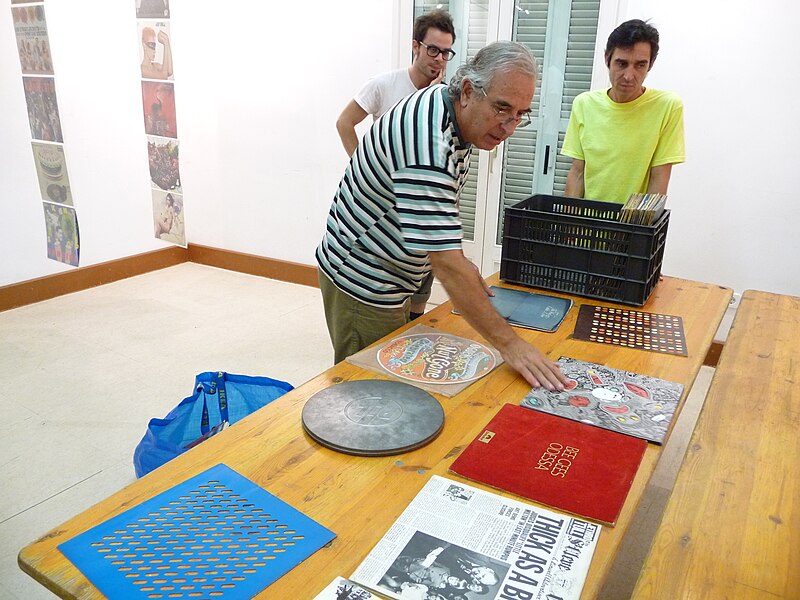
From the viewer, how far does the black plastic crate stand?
1.74 meters

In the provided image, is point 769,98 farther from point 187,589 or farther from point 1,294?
point 1,294

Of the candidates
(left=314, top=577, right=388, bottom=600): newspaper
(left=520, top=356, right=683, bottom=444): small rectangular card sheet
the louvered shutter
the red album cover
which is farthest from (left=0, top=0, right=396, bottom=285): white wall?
(left=314, top=577, right=388, bottom=600): newspaper

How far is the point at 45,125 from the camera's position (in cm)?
328

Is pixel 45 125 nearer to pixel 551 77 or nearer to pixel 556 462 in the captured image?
pixel 551 77

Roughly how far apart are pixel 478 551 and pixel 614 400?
540 millimetres

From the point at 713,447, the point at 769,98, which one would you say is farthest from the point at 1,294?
the point at 769,98

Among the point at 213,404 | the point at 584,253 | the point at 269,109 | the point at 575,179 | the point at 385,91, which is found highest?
the point at 385,91

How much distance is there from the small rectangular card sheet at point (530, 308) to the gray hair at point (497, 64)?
621 millimetres

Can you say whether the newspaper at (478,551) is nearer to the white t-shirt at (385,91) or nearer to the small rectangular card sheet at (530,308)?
the small rectangular card sheet at (530,308)

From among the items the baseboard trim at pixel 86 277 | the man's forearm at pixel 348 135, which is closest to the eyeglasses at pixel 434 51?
the man's forearm at pixel 348 135

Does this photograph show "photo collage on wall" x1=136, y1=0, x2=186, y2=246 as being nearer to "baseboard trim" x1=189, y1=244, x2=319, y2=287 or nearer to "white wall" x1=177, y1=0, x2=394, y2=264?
"white wall" x1=177, y1=0, x2=394, y2=264

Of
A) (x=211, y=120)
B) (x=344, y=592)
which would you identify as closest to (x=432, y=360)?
(x=344, y=592)

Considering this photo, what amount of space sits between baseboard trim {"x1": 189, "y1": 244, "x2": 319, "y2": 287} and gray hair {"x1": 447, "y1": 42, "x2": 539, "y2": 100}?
120 inches

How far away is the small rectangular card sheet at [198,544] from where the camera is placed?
0.79 metres
